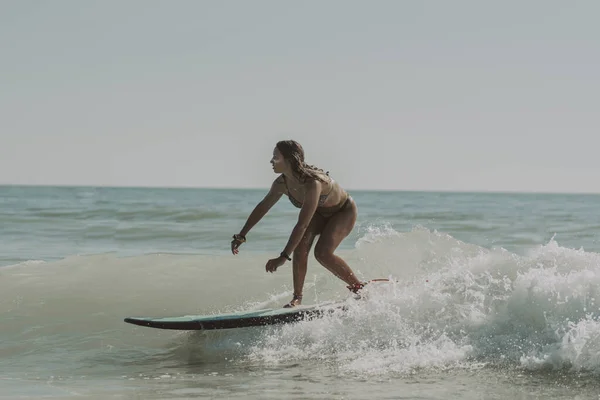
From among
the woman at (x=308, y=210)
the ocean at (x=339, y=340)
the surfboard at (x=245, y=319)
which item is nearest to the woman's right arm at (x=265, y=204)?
the woman at (x=308, y=210)

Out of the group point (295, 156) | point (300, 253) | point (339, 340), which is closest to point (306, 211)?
point (295, 156)

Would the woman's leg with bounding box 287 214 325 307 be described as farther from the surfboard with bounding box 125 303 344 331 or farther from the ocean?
the ocean

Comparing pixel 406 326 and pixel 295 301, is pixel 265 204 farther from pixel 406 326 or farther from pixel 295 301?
pixel 406 326

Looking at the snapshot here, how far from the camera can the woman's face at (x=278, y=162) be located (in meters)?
6.55

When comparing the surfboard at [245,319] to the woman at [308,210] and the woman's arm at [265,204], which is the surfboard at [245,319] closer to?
the woman at [308,210]

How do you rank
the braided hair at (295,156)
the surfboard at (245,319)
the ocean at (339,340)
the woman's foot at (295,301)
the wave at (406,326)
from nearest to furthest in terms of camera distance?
the ocean at (339,340) → the wave at (406,326) → the braided hair at (295,156) → the surfboard at (245,319) → the woman's foot at (295,301)

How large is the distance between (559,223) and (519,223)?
1.31 m

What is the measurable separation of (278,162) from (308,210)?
472 mm

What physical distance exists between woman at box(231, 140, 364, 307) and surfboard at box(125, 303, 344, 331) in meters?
0.26

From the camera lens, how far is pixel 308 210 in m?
6.54

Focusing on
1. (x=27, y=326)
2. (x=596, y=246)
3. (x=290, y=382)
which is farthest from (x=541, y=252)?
(x=596, y=246)

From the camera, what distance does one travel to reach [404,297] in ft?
23.1

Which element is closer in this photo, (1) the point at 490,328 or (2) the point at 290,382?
(2) the point at 290,382

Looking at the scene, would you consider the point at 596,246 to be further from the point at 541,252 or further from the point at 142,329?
the point at 142,329
